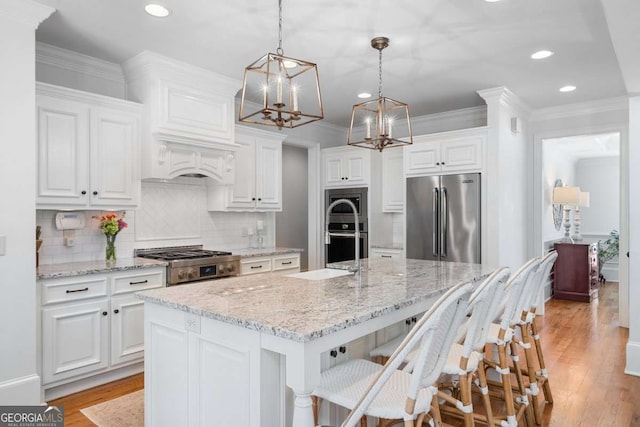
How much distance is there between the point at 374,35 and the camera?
305 centimetres

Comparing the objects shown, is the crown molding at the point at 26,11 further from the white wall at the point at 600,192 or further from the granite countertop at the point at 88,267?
the white wall at the point at 600,192

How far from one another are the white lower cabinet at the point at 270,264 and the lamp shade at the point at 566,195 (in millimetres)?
4285

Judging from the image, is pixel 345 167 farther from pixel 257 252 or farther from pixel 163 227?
pixel 163 227

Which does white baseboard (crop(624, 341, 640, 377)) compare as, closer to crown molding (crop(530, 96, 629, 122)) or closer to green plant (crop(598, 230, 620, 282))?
crown molding (crop(530, 96, 629, 122))

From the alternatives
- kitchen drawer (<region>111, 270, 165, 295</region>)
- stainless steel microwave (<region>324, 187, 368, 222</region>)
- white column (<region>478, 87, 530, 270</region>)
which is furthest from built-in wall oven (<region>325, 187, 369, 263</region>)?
kitchen drawer (<region>111, 270, 165, 295</region>)

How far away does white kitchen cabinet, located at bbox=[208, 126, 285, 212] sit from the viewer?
4379mm

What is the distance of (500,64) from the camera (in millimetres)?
3648

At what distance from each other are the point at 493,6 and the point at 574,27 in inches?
29.8

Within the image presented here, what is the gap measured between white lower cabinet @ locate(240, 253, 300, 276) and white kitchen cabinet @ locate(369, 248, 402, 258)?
43.3 inches

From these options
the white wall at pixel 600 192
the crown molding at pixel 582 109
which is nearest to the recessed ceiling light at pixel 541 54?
the crown molding at pixel 582 109

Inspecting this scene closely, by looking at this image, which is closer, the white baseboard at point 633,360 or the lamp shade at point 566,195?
the white baseboard at point 633,360

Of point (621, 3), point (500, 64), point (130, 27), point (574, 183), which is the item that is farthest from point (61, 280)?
point (574, 183)

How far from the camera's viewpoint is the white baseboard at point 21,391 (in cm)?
252

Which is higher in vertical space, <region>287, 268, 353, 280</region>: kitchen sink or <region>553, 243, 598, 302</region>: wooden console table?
<region>287, 268, 353, 280</region>: kitchen sink
